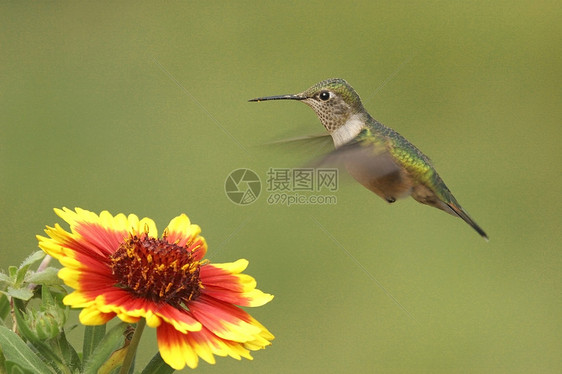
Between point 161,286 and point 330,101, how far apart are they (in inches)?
26.4

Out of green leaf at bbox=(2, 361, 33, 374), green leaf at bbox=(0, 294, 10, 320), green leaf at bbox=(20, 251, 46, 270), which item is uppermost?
green leaf at bbox=(20, 251, 46, 270)

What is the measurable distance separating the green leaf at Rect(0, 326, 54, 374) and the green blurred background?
2324 millimetres

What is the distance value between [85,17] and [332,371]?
2.43 m

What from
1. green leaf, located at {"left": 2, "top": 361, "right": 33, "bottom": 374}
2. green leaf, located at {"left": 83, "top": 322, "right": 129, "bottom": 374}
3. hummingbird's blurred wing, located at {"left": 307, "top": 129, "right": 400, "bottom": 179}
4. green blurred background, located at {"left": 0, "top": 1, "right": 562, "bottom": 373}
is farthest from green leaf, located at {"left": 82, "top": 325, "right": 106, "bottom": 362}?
green blurred background, located at {"left": 0, "top": 1, "right": 562, "bottom": 373}

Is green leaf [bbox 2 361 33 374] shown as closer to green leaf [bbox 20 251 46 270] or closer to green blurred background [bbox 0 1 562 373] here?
green leaf [bbox 20 251 46 270]

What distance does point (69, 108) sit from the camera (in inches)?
164

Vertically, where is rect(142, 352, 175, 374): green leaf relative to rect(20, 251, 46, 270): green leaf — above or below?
above

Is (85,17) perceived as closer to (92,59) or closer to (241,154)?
(92,59)

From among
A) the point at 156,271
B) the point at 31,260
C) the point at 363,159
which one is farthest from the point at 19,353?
the point at 363,159

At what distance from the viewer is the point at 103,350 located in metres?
0.89

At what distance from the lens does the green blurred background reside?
11.7ft

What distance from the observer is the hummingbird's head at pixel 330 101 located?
5.06 ft

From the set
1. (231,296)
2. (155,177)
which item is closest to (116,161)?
(155,177)

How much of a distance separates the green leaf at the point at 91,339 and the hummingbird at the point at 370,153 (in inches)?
21.1
